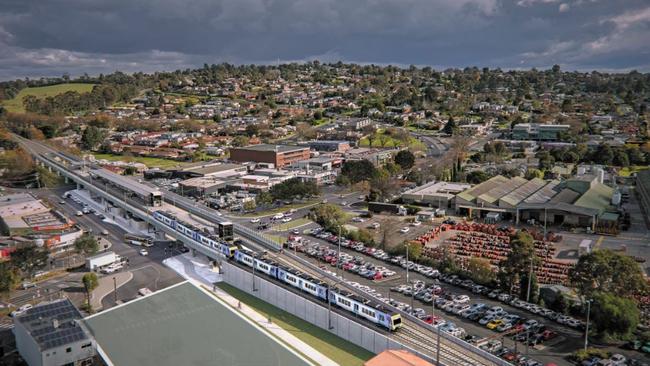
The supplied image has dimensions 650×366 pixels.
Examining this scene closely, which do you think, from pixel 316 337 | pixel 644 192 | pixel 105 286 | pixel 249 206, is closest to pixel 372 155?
pixel 249 206

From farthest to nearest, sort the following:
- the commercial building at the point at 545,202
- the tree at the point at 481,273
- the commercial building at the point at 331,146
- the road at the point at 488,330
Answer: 1. the commercial building at the point at 331,146
2. the commercial building at the point at 545,202
3. the tree at the point at 481,273
4. the road at the point at 488,330

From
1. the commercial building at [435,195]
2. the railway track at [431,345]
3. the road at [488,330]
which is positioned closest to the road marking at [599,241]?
the commercial building at [435,195]

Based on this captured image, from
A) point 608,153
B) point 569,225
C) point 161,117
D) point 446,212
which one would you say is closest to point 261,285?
point 446,212

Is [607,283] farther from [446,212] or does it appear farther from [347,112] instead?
[347,112]

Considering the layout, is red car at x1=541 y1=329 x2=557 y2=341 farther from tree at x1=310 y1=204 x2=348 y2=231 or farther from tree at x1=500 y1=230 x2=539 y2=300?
tree at x1=310 y1=204 x2=348 y2=231

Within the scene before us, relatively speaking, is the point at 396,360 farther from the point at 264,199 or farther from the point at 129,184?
the point at 129,184

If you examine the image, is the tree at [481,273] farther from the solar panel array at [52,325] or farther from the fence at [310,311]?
the solar panel array at [52,325]
